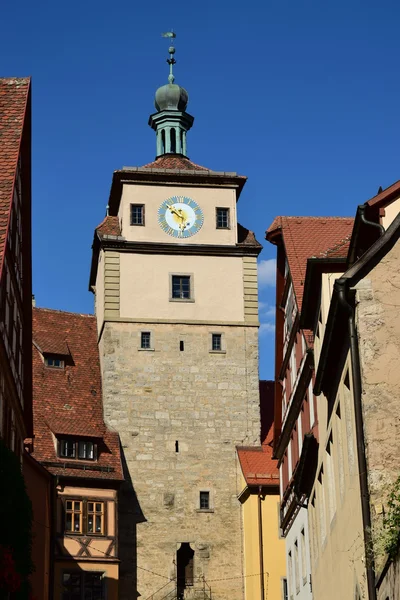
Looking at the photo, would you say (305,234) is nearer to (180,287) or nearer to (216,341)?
(216,341)

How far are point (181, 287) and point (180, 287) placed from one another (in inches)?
1.5

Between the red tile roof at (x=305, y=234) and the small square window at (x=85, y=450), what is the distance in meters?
17.3

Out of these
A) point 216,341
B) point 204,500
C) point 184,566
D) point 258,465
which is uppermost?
point 216,341

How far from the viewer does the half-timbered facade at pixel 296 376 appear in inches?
969

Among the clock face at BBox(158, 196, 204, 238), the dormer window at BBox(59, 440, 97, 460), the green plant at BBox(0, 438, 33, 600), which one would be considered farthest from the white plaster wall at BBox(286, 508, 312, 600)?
the clock face at BBox(158, 196, 204, 238)

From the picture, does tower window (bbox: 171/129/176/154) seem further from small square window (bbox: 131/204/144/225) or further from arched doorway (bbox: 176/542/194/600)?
arched doorway (bbox: 176/542/194/600)

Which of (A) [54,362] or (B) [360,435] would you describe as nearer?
(B) [360,435]

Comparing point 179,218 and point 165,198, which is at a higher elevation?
point 165,198

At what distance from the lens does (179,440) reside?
4453 cm

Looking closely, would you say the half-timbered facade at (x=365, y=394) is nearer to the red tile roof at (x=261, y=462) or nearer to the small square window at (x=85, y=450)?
the red tile roof at (x=261, y=462)

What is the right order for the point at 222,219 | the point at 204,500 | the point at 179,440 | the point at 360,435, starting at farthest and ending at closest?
1. the point at 222,219
2. the point at 179,440
3. the point at 204,500
4. the point at 360,435

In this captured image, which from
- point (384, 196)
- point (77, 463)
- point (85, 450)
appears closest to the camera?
point (384, 196)

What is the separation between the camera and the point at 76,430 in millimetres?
43719

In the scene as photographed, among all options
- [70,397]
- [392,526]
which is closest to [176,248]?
[70,397]
